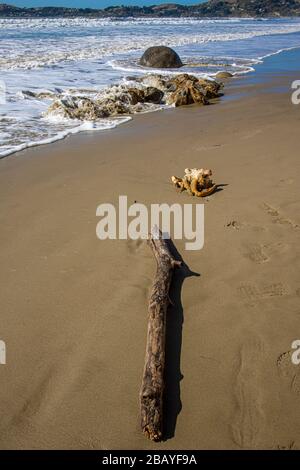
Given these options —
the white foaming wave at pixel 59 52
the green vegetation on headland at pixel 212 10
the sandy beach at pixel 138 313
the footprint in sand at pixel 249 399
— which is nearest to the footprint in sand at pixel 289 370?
the sandy beach at pixel 138 313

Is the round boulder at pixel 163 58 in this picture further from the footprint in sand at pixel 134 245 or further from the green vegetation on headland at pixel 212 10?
the green vegetation on headland at pixel 212 10

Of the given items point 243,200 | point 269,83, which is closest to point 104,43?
point 269,83

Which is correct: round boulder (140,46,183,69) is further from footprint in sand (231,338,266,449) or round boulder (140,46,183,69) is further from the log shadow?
footprint in sand (231,338,266,449)

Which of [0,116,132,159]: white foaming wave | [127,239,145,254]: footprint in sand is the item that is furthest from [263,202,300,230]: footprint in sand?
[0,116,132,159]: white foaming wave

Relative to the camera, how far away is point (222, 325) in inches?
97.1

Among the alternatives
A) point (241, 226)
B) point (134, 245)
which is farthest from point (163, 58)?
point (134, 245)

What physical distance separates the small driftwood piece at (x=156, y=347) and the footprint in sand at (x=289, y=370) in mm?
617

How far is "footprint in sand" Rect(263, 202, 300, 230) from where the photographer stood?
3.50 meters

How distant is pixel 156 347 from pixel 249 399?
53 centimetres

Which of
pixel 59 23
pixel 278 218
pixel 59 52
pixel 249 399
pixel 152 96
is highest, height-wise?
pixel 59 23

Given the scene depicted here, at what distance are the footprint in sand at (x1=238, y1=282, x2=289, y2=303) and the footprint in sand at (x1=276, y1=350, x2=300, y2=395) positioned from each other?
1.60 feet

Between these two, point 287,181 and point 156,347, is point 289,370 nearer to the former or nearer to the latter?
point 156,347

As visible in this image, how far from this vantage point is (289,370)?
2.15 metres

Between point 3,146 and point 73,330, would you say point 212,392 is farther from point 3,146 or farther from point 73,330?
point 3,146
